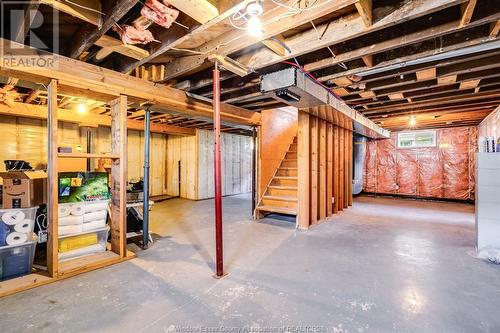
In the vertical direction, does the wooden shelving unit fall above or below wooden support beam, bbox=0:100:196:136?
below

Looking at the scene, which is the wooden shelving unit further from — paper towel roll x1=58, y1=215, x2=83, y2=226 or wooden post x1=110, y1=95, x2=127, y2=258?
paper towel roll x1=58, y1=215, x2=83, y2=226

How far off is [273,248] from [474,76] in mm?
3260

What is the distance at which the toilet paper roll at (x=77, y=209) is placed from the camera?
252 centimetres

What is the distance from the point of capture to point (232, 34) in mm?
2020

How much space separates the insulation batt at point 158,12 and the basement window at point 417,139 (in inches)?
315

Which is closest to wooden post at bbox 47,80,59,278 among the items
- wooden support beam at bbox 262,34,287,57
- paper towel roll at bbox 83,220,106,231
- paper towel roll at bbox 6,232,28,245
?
paper towel roll at bbox 6,232,28,245

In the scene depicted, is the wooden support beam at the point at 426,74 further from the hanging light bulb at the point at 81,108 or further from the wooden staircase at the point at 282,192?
the hanging light bulb at the point at 81,108

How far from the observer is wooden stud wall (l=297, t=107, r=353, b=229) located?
407 centimetres

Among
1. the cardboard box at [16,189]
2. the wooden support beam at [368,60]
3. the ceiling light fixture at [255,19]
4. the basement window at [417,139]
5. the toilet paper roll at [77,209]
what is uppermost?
the wooden support beam at [368,60]

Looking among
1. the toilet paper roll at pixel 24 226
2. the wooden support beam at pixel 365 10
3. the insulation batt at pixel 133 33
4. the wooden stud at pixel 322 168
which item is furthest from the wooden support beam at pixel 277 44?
the toilet paper roll at pixel 24 226

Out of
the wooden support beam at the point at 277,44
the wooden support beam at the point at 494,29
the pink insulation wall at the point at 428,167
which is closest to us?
the wooden support beam at the point at 494,29

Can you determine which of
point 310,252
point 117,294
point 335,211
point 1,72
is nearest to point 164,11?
point 1,72

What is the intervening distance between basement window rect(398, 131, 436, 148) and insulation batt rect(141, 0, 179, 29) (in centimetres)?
801

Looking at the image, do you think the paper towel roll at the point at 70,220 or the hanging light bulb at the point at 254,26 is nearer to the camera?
the hanging light bulb at the point at 254,26
